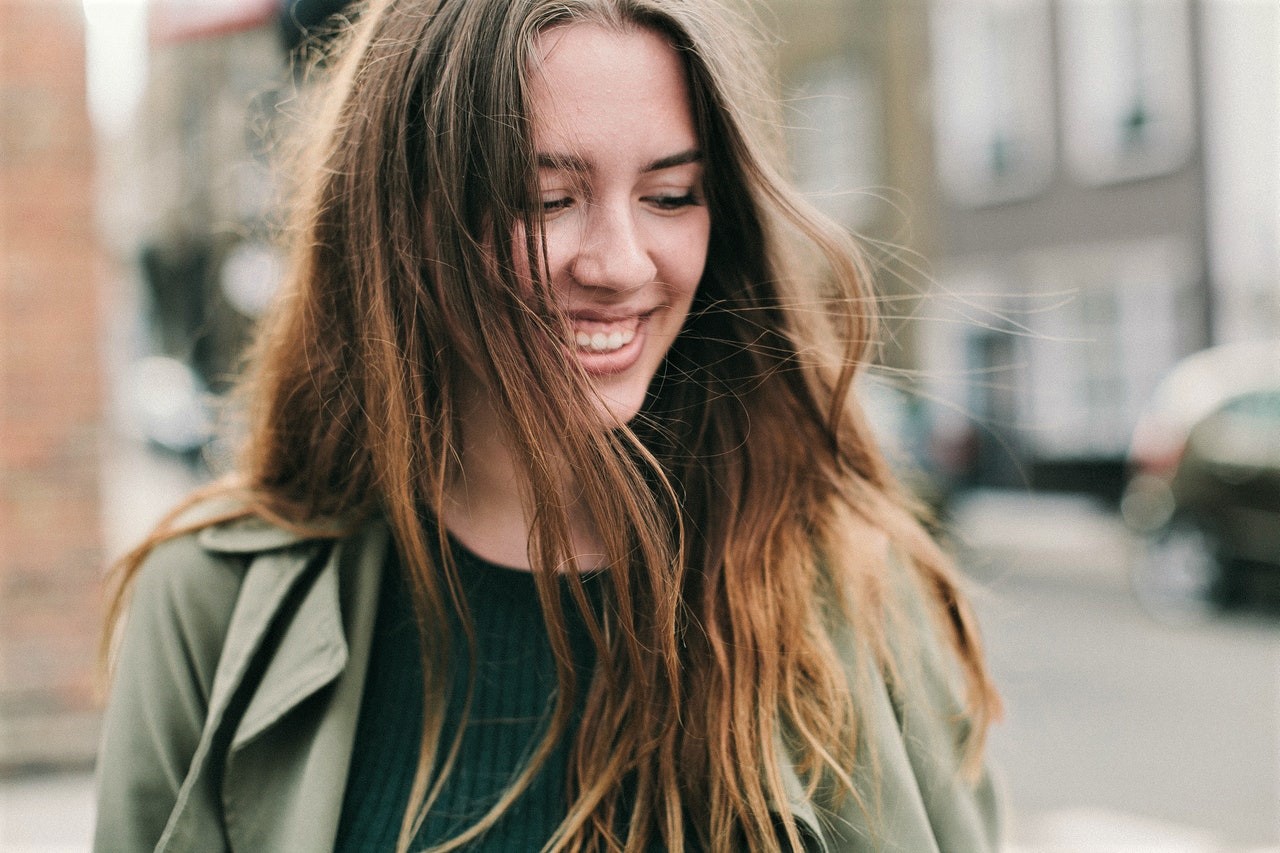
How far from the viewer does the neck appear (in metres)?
1.71

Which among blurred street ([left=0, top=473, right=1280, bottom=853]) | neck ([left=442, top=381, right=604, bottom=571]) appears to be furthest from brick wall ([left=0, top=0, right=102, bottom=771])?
neck ([left=442, top=381, right=604, bottom=571])

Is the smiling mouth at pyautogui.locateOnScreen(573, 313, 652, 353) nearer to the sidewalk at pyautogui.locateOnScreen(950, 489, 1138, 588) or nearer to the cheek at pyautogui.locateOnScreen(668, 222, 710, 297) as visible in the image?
the cheek at pyautogui.locateOnScreen(668, 222, 710, 297)

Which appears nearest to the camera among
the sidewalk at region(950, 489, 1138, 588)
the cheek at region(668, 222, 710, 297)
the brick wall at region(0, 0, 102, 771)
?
the cheek at region(668, 222, 710, 297)

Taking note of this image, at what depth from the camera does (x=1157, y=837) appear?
4.73 m

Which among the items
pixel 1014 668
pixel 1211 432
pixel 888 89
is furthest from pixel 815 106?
pixel 1014 668

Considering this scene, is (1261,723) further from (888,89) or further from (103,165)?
(888,89)

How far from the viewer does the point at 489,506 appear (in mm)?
1733

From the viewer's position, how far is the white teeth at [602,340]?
1.56 m

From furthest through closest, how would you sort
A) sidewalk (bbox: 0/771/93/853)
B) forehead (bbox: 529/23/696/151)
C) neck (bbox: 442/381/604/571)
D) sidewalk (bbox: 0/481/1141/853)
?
sidewalk (bbox: 0/481/1141/853)
sidewalk (bbox: 0/771/93/853)
neck (bbox: 442/381/604/571)
forehead (bbox: 529/23/696/151)

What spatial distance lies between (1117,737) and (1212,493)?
334cm

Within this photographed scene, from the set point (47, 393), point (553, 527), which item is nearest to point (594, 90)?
point (553, 527)

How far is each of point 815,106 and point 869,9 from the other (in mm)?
1881

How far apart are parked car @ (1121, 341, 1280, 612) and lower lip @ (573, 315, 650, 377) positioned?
8.22 metres

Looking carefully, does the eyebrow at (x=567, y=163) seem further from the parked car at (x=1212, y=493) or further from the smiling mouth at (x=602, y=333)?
the parked car at (x=1212, y=493)
